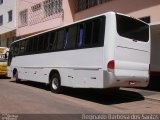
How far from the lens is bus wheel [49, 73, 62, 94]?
1469cm

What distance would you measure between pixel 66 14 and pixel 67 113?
1835 cm

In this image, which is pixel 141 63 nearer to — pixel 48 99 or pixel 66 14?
pixel 48 99

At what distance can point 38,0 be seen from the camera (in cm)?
3384

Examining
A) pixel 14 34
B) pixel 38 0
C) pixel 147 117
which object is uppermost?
pixel 38 0

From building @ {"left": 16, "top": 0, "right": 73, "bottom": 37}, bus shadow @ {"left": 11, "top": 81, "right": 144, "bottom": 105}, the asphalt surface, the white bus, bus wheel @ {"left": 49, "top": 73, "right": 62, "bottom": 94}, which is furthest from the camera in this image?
building @ {"left": 16, "top": 0, "right": 73, "bottom": 37}

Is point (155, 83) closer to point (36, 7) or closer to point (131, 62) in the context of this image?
point (131, 62)

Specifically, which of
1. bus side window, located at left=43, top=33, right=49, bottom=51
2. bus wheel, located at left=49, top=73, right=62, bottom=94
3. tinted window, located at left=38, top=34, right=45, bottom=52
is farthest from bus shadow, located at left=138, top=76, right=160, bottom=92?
tinted window, located at left=38, top=34, right=45, bottom=52

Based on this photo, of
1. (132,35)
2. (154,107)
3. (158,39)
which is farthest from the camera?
(158,39)

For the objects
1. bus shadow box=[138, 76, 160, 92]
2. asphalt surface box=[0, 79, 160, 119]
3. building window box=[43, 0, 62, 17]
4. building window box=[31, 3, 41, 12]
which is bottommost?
asphalt surface box=[0, 79, 160, 119]

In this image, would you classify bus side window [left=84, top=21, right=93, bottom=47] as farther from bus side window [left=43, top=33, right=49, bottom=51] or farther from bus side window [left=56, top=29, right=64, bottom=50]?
bus side window [left=43, top=33, right=49, bottom=51]

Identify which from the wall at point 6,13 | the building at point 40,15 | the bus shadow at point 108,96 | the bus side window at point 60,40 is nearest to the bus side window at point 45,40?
the bus side window at point 60,40

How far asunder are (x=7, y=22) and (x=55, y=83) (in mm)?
30559

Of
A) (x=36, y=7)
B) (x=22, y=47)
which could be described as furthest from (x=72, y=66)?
(x=36, y=7)

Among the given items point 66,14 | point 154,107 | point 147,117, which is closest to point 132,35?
point 154,107
